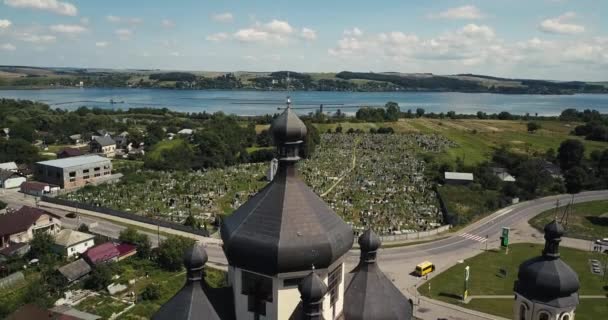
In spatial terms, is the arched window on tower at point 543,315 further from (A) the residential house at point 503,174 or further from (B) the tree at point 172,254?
(A) the residential house at point 503,174

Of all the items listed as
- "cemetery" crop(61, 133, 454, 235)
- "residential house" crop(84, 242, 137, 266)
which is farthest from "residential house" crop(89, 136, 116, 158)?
"residential house" crop(84, 242, 137, 266)

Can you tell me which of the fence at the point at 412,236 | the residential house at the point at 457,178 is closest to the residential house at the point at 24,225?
the fence at the point at 412,236

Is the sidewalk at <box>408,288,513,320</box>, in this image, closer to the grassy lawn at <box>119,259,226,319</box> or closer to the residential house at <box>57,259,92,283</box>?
the grassy lawn at <box>119,259,226,319</box>

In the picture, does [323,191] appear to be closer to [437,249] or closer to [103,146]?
[437,249]

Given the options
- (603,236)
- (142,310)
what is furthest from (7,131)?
(603,236)

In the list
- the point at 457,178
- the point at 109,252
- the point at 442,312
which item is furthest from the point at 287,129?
the point at 457,178

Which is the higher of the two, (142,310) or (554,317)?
(554,317)

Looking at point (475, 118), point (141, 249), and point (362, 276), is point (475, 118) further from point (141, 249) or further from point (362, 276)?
point (362, 276)
